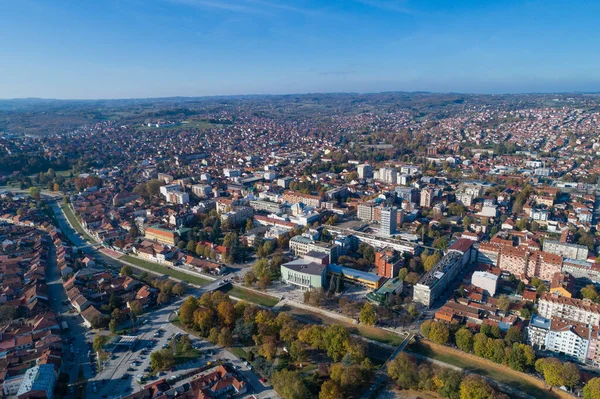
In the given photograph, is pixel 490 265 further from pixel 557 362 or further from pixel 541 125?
pixel 541 125

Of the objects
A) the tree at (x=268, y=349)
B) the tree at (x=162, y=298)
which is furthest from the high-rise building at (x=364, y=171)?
the tree at (x=268, y=349)

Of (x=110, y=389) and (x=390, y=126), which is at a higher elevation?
(x=390, y=126)

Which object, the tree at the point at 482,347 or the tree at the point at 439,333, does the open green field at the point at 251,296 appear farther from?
the tree at the point at 482,347

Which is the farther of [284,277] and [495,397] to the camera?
[284,277]

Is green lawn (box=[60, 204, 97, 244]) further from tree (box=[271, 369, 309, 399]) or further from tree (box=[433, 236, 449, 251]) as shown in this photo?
tree (box=[433, 236, 449, 251])

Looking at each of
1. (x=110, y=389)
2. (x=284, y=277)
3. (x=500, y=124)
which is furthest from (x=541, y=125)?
(x=110, y=389)

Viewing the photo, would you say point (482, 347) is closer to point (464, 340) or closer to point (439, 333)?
point (464, 340)

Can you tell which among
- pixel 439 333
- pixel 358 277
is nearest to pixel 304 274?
pixel 358 277
